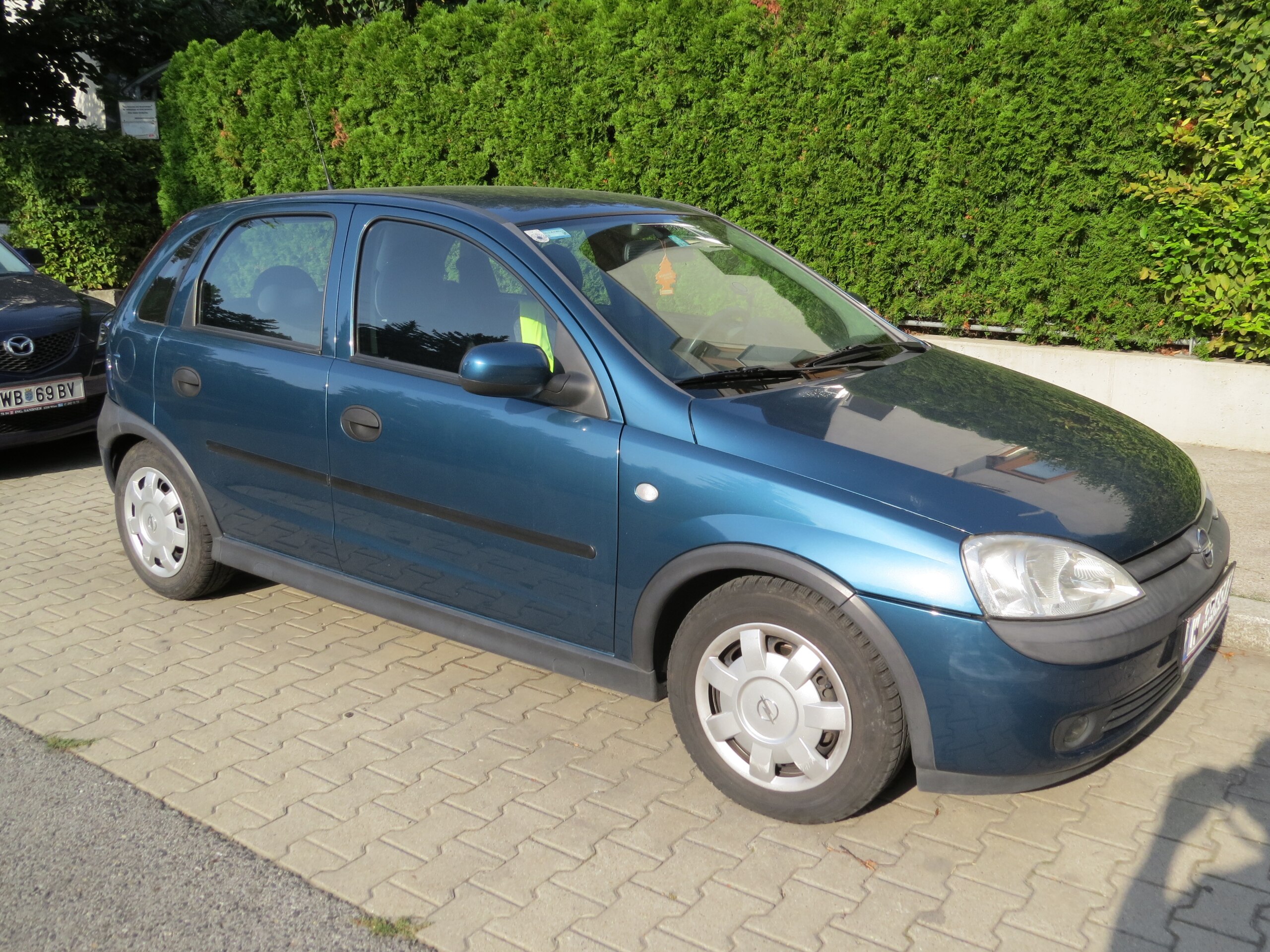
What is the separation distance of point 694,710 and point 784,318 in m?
1.56

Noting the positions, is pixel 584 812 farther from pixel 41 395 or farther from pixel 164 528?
pixel 41 395

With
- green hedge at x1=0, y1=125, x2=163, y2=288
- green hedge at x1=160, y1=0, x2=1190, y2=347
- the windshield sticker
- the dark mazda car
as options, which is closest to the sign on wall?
green hedge at x1=0, y1=125, x2=163, y2=288

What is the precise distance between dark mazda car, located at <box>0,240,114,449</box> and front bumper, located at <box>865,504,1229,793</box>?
5.86 m

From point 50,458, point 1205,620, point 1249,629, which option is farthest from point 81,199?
point 1205,620

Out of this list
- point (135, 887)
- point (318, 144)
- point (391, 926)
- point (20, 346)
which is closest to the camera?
point (391, 926)

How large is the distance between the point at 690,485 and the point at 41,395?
18.3ft

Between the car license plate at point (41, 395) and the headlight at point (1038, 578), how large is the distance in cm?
635

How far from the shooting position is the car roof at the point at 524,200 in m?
4.04

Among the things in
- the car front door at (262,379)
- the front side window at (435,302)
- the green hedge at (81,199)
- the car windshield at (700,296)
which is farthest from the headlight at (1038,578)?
the green hedge at (81,199)

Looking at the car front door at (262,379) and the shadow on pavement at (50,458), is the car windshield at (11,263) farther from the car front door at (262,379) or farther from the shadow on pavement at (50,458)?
the car front door at (262,379)

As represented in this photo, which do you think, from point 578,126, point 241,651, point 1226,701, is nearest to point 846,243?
point 578,126

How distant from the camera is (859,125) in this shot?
7.81 meters

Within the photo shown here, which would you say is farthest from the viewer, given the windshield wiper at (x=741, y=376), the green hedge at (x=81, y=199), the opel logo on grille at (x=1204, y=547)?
the green hedge at (x=81, y=199)

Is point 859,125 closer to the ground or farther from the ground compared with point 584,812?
farther from the ground
